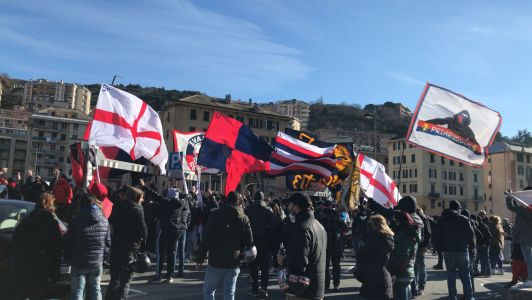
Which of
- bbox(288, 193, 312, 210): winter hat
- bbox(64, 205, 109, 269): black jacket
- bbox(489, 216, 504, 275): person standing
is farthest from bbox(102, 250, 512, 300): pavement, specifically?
bbox(288, 193, 312, 210): winter hat

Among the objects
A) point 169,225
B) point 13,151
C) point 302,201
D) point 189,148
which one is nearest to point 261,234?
point 169,225

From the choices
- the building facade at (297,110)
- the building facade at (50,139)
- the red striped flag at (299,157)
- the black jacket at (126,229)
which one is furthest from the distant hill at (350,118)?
the black jacket at (126,229)

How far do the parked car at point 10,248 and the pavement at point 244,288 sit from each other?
5.05 ft

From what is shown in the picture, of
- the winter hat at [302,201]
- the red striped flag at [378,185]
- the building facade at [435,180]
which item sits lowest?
the winter hat at [302,201]

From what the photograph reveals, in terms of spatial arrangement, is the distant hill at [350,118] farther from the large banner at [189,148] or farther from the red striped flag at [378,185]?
the red striped flag at [378,185]

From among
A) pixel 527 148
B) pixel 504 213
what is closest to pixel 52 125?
pixel 504 213

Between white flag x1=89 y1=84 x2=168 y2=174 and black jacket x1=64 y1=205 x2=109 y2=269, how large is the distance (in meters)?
4.41

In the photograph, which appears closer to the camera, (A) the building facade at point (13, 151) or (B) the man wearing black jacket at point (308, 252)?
(B) the man wearing black jacket at point (308, 252)

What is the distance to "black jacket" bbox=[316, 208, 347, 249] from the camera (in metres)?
10.3

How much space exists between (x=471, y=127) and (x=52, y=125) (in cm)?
11172

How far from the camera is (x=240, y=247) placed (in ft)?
22.2

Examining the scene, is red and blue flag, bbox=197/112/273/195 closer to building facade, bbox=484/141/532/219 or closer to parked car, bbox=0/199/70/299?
parked car, bbox=0/199/70/299

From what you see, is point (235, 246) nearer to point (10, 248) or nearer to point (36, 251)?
point (36, 251)

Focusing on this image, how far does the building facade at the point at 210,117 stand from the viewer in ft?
252
